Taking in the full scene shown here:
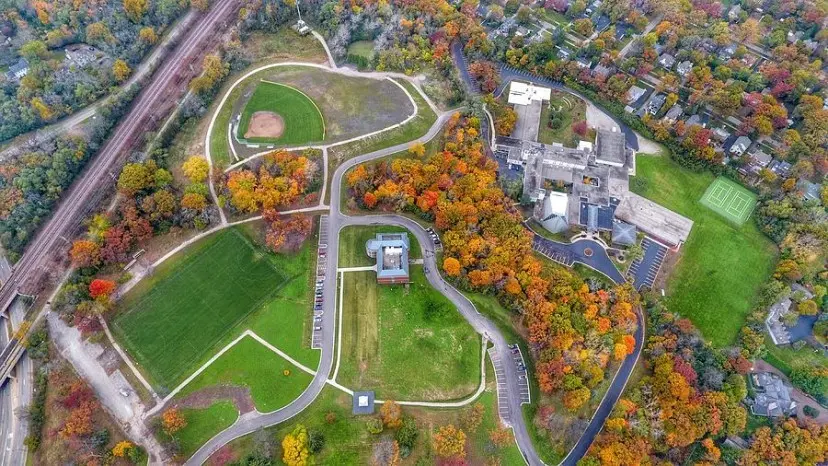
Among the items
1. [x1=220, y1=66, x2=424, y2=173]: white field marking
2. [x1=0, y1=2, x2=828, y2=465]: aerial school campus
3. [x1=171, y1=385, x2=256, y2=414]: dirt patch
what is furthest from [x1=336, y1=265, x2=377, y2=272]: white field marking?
[x1=220, y1=66, x2=424, y2=173]: white field marking

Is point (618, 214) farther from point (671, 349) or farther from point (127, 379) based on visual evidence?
point (127, 379)

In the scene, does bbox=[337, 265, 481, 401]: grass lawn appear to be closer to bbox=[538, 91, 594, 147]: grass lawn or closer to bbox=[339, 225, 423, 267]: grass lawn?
bbox=[339, 225, 423, 267]: grass lawn

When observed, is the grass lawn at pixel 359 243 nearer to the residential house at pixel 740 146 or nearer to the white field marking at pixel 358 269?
the white field marking at pixel 358 269

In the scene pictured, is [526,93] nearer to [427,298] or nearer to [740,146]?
[740,146]

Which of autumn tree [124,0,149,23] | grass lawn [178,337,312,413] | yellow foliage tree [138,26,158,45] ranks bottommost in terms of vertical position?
grass lawn [178,337,312,413]

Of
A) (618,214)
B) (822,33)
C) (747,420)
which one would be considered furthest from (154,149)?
(822,33)

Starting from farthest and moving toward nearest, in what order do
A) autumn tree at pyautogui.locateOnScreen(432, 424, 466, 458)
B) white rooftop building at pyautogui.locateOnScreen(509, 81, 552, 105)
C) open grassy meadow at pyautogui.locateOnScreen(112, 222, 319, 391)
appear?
white rooftop building at pyautogui.locateOnScreen(509, 81, 552, 105) < open grassy meadow at pyautogui.locateOnScreen(112, 222, 319, 391) < autumn tree at pyautogui.locateOnScreen(432, 424, 466, 458)
